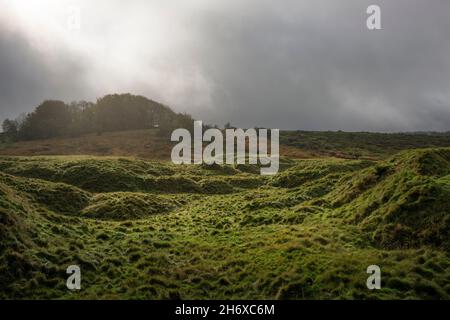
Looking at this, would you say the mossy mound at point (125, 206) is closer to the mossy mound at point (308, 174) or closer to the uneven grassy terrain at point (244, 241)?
the uneven grassy terrain at point (244, 241)

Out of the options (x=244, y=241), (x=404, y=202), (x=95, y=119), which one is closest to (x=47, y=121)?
(x=95, y=119)

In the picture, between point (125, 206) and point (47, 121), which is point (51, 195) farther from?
point (47, 121)

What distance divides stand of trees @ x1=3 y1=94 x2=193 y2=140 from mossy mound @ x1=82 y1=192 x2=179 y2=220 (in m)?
72.2

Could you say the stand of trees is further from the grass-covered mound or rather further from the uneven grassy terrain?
the grass-covered mound

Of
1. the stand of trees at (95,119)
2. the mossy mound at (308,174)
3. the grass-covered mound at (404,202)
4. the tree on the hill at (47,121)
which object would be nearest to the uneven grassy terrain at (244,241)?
the grass-covered mound at (404,202)

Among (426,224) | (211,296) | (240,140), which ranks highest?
(240,140)

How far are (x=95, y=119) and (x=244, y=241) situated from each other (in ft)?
347

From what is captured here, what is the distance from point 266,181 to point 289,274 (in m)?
31.3

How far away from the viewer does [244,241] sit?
23.0 meters

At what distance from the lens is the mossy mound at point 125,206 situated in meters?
29.9

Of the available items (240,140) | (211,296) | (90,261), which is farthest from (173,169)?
(240,140)

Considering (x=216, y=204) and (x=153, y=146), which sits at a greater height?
(x=153, y=146)
